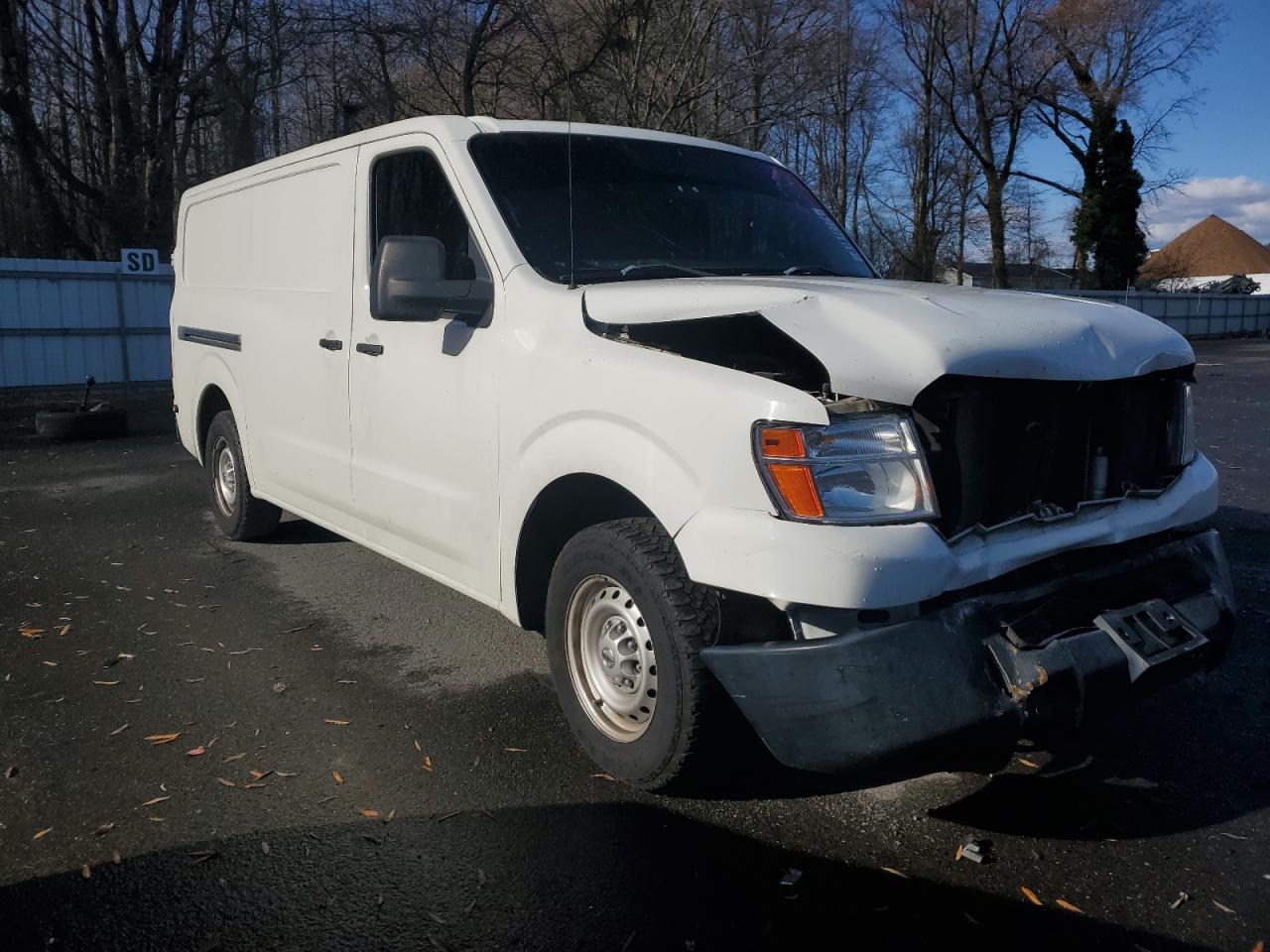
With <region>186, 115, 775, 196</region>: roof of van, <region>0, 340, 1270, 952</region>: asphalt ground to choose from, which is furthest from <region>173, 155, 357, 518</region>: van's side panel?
<region>0, 340, 1270, 952</region>: asphalt ground

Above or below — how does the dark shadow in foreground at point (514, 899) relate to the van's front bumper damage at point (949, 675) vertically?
below

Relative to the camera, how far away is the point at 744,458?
283cm

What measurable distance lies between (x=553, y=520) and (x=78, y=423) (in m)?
10.1

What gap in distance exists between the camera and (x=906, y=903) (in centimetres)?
284

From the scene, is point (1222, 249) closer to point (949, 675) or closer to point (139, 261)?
point (139, 261)

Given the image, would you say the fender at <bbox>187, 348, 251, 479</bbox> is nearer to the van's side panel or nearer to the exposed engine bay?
the van's side panel

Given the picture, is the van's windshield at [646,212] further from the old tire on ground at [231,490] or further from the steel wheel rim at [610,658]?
the old tire on ground at [231,490]

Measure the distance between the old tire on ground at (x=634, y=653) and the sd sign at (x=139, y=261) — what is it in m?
14.7

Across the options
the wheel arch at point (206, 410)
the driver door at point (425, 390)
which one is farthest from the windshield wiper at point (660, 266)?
the wheel arch at point (206, 410)

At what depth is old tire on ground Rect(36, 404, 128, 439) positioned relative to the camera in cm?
1184

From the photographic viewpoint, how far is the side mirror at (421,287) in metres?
3.82

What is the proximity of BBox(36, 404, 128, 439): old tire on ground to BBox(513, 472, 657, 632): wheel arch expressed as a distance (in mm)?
9942

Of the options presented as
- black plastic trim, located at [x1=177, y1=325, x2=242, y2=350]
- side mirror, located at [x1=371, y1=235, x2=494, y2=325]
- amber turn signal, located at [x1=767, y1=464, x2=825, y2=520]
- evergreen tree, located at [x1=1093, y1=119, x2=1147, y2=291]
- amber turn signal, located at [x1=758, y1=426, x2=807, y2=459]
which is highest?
evergreen tree, located at [x1=1093, y1=119, x2=1147, y2=291]

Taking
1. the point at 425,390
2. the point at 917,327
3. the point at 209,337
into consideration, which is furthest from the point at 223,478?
the point at 917,327
